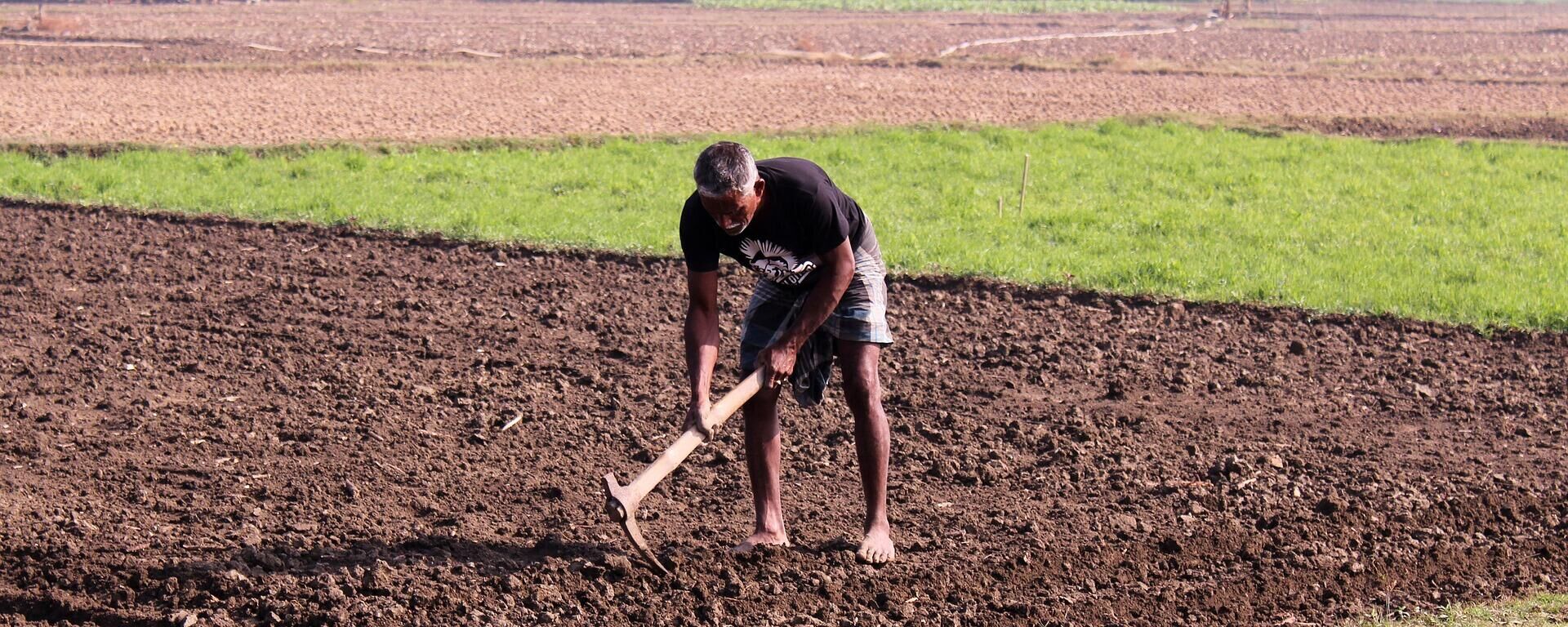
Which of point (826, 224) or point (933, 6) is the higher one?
point (826, 224)

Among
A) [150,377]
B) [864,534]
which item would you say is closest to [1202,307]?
[864,534]

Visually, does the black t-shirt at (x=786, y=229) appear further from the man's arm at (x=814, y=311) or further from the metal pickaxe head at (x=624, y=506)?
the metal pickaxe head at (x=624, y=506)

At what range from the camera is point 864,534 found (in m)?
5.53

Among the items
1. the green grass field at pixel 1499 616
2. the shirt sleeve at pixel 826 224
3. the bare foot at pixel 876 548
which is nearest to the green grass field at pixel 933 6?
the bare foot at pixel 876 548

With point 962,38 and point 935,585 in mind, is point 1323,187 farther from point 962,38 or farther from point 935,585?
point 962,38

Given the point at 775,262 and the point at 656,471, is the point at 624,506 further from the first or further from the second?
the point at 775,262

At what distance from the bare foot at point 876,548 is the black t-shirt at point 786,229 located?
3.23 ft

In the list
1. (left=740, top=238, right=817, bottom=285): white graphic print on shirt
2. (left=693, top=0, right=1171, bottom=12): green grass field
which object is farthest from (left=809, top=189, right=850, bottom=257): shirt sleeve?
(left=693, top=0, right=1171, bottom=12): green grass field

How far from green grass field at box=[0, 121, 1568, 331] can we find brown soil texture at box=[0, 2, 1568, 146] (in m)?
2.10

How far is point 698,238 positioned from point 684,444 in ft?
2.27

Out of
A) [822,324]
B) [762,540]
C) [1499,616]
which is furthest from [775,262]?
[1499,616]

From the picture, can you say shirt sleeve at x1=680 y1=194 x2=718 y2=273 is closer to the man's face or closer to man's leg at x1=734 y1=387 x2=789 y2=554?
the man's face

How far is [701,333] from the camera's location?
513 cm

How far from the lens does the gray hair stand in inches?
177
